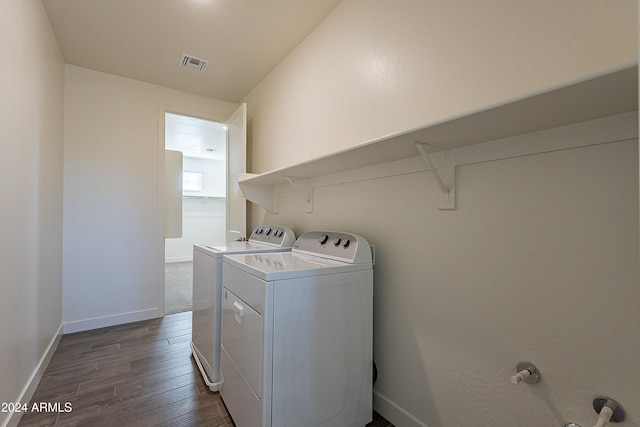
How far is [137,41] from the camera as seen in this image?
7.05ft

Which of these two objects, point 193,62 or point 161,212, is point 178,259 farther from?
point 193,62

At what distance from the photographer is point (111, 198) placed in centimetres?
267

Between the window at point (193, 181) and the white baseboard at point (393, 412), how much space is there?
603 cm

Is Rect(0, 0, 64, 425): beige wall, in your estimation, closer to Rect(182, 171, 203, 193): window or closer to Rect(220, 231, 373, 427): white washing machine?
Rect(220, 231, 373, 427): white washing machine

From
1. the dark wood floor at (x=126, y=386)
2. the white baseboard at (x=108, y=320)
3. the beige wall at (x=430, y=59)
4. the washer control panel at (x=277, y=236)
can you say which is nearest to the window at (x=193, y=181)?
the white baseboard at (x=108, y=320)

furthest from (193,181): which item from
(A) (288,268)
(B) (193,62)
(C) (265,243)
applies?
(A) (288,268)

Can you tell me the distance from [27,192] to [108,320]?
1631mm

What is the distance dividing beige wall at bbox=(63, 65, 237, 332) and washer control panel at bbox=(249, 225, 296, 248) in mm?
→ 1340

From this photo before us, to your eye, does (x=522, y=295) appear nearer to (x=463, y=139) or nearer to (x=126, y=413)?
(x=463, y=139)

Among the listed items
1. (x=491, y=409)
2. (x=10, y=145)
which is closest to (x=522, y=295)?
(x=491, y=409)

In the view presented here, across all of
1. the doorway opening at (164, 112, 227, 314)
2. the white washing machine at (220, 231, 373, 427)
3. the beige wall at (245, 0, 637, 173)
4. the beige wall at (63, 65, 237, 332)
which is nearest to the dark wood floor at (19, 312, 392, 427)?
the white washing machine at (220, 231, 373, 427)

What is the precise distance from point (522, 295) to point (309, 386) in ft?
2.90

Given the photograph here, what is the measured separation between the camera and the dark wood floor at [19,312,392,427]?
1428 mm

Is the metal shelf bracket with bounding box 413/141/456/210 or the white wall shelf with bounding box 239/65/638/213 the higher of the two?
the white wall shelf with bounding box 239/65/638/213
